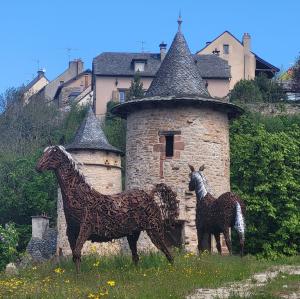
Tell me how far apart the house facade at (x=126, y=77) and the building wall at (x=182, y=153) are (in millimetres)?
45132

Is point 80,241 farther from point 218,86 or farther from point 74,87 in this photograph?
point 74,87

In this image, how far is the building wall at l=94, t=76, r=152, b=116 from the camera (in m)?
70.2

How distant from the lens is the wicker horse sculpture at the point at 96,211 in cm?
1541

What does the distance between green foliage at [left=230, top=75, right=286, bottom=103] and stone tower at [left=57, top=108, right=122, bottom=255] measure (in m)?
27.4

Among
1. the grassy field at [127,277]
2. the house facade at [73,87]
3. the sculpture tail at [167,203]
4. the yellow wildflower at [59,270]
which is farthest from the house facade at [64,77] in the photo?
the yellow wildflower at [59,270]

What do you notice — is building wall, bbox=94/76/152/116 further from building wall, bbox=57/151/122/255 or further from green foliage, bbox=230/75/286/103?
building wall, bbox=57/151/122/255

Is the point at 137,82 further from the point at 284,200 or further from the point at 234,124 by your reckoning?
the point at 284,200

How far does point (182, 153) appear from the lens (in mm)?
23781

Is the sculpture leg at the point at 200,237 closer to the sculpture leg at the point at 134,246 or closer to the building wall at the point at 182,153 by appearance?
the sculpture leg at the point at 134,246

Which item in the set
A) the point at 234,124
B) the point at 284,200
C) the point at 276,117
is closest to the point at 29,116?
the point at 276,117

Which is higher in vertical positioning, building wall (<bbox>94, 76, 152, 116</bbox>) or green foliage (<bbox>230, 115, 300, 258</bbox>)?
building wall (<bbox>94, 76, 152, 116</bbox>)

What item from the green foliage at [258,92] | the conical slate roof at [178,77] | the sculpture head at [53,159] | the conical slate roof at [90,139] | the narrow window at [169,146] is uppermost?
the green foliage at [258,92]

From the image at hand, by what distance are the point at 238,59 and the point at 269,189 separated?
156 ft

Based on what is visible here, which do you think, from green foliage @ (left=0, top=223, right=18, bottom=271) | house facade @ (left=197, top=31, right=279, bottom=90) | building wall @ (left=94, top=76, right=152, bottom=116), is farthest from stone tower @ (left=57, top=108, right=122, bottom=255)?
house facade @ (left=197, top=31, right=279, bottom=90)
